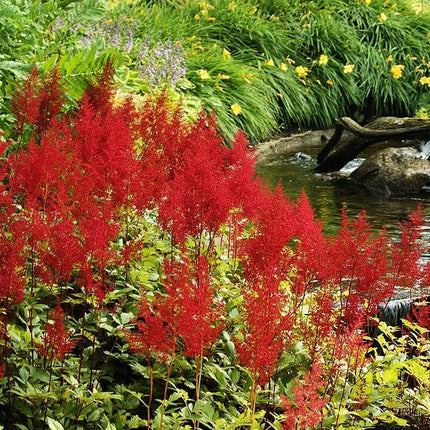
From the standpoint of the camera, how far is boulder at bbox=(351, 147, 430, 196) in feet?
27.6

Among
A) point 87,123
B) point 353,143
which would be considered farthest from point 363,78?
point 87,123

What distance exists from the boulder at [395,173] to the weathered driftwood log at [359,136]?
0.74 feet

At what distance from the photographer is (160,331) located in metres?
2.04

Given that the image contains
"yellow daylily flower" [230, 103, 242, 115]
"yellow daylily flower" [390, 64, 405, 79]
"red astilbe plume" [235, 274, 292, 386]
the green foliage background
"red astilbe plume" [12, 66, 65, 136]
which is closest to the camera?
"red astilbe plume" [235, 274, 292, 386]

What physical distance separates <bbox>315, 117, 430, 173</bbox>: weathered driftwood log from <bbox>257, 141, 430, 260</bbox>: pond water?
0.18 m

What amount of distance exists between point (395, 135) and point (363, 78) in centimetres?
416

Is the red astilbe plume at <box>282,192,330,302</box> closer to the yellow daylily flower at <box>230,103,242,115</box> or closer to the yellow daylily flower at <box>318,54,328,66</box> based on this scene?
the yellow daylily flower at <box>230,103,242,115</box>

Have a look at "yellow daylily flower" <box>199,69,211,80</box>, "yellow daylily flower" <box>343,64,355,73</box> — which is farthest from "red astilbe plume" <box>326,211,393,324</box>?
"yellow daylily flower" <box>343,64,355,73</box>

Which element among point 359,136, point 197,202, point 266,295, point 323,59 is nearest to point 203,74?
point 359,136

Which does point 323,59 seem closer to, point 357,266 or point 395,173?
point 395,173

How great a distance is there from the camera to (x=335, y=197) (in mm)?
8039

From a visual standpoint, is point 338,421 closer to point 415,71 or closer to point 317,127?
point 317,127

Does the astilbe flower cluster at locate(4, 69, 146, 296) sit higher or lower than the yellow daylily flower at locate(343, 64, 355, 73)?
lower

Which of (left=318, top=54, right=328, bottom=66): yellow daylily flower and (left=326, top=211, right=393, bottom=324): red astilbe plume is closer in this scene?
(left=326, top=211, right=393, bottom=324): red astilbe plume
